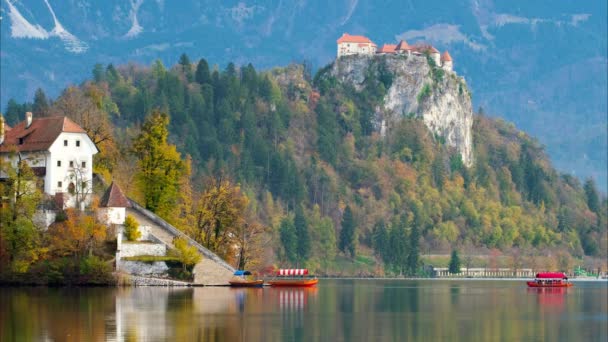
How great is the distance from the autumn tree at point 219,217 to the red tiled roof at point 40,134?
13008 millimetres

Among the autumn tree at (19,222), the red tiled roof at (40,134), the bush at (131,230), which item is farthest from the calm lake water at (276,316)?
the red tiled roof at (40,134)

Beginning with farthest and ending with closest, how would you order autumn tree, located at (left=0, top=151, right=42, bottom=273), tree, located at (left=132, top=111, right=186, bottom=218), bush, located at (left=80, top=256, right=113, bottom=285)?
tree, located at (left=132, top=111, right=186, bottom=218) < bush, located at (left=80, top=256, right=113, bottom=285) < autumn tree, located at (left=0, top=151, right=42, bottom=273)

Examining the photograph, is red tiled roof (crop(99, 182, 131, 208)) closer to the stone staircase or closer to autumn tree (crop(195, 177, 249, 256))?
the stone staircase

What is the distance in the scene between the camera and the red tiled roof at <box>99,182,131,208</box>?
128 meters

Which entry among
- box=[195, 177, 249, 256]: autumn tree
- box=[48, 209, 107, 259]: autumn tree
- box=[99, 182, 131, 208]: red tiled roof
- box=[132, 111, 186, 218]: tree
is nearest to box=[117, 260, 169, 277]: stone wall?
box=[48, 209, 107, 259]: autumn tree

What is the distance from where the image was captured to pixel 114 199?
128 m

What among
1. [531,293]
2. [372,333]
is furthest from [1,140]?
[372,333]

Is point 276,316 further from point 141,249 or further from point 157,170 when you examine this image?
point 157,170

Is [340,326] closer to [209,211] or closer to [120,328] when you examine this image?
[120,328]

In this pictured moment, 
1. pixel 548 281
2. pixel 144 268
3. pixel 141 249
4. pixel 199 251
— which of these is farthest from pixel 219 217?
pixel 548 281

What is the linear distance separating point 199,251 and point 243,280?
15.4ft

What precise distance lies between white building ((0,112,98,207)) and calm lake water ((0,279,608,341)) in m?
14.0

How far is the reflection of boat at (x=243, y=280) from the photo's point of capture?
129m

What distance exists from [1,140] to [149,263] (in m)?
18.7
